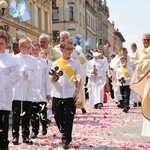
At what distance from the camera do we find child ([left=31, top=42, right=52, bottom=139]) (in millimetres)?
9086

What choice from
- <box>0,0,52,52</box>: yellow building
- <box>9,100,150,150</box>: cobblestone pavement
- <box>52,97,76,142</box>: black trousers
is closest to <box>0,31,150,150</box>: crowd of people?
<box>52,97,76,142</box>: black trousers

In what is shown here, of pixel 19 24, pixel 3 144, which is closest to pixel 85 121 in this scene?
pixel 3 144

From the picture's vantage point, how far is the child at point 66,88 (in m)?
8.04

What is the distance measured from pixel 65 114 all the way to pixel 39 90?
3.90 feet

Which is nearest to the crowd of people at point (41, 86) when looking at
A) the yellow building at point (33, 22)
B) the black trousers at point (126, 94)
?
the black trousers at point (126, 94)

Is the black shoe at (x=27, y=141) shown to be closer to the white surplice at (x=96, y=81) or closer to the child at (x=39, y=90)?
the child at (x=39, y=90)

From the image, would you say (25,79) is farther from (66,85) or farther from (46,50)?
(46,50)

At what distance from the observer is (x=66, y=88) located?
811 centimetres

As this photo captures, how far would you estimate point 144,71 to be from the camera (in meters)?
8.46

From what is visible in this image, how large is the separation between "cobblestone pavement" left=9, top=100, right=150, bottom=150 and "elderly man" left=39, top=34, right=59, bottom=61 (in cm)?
150

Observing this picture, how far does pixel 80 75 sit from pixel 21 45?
114cm

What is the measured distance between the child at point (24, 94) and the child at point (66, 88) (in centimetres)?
48

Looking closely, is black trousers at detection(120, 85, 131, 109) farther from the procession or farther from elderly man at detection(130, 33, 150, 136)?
elderly man at detection(130, 33, 150, 136)

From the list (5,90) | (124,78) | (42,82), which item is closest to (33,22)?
→ (124,78)
